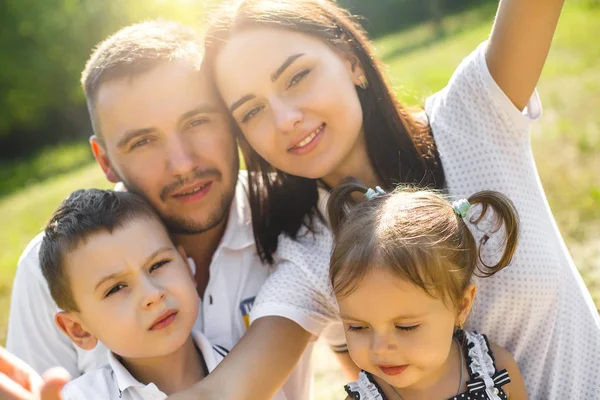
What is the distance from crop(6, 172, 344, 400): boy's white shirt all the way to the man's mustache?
0.29m

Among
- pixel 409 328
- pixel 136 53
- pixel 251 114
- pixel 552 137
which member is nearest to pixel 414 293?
pixel 409 328

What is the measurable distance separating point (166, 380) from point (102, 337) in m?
0.31

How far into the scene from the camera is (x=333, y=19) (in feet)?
9.13

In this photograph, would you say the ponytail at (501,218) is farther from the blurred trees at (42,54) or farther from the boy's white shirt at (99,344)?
the blurred trees at (42,54)

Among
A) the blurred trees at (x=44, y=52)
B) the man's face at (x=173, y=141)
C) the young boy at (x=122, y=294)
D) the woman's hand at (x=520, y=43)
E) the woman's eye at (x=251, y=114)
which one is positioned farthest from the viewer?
the blurred trees at (x=44, y=52)

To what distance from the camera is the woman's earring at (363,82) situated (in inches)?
110

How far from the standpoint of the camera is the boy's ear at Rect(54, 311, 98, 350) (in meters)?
2.58

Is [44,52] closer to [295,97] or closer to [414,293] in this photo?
[295,97]

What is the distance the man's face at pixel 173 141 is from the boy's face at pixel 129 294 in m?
0.47

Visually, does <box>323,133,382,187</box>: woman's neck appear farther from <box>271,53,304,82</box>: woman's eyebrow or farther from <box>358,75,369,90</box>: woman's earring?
<box>271,53,304,82</box>: woman's eyebrow

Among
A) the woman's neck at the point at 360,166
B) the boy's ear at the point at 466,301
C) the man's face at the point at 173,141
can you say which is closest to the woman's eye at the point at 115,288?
the man's face at the point at 173,141

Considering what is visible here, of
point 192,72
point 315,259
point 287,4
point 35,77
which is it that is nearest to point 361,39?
point 287,4

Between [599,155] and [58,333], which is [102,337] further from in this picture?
[599,155]

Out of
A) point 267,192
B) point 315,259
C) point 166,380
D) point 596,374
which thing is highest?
point 267,192
